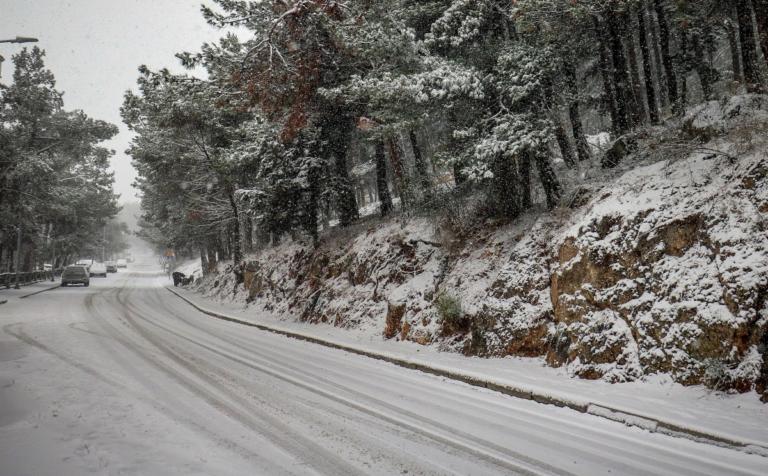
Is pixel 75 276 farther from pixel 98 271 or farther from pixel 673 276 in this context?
pixel 673 276

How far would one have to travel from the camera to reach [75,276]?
31438mm

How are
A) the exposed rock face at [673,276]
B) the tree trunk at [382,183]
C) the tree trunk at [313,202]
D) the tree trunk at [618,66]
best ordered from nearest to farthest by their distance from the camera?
the exposed rock face at [673,276]
the tree trunk at [618,66]
the tree trunk at [313,202]
the tree trunk at [382,183]

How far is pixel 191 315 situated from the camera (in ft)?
58.2

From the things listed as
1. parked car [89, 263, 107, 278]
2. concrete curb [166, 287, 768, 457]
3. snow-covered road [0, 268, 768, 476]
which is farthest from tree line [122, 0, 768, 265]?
parked car [89, 263, 107, 278]

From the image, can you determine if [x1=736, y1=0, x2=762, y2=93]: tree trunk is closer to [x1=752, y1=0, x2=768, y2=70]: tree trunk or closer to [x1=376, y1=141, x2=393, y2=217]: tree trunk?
[x1=752, y1=0, x2=768, y2=70]: tree trunk

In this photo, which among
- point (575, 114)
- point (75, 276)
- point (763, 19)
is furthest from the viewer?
point (75, 276)

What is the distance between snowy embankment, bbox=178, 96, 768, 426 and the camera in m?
5.91

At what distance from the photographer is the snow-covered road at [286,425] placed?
4234 mm

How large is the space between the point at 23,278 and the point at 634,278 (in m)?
40.8

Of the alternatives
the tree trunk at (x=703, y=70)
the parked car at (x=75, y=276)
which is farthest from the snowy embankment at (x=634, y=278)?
the parked car at (x=75, y=276)

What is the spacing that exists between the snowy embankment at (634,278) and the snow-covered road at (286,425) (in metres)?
1.51

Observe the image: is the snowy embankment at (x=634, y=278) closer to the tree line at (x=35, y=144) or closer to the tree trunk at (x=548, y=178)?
the tree trunk at (x=548, y=178)

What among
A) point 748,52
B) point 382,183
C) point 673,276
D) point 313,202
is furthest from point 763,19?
point 313,202

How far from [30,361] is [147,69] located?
30.4 ft
